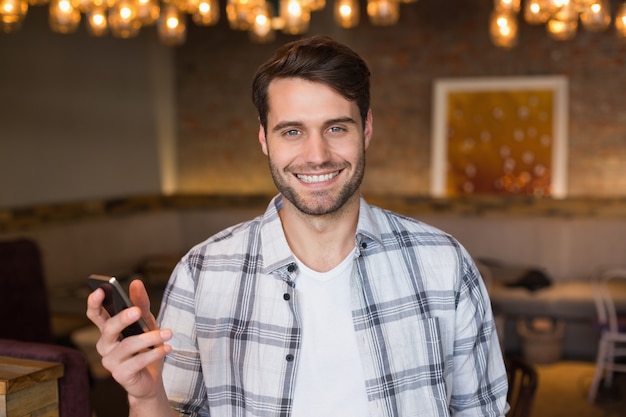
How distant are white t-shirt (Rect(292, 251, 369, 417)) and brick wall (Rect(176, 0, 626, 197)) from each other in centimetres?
543

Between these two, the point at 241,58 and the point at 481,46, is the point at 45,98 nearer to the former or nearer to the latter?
the point at 241,58

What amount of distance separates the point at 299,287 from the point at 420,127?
556 cm

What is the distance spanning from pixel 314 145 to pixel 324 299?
1.09ft

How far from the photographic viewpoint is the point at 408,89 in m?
7.09

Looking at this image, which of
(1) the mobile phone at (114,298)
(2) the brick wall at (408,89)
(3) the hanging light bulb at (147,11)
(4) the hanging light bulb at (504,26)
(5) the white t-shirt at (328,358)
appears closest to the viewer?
(1) the mobile phone at (114,298)

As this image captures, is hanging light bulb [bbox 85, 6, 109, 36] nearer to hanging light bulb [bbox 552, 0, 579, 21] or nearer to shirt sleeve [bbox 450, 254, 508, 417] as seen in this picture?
hanging light bulb [bbox 552, 0, 579, 21]

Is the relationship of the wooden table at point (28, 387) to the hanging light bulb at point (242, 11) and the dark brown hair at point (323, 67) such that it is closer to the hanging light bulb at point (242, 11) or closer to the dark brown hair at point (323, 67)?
the dark brown hair at point (323, 67)

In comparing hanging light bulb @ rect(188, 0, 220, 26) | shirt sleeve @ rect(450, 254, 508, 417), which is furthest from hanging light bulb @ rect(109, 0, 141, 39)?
shirt sleeve @ rect(450, 254, 508, 417)

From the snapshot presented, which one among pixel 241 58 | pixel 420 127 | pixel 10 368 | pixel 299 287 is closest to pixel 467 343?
pixel 299 287

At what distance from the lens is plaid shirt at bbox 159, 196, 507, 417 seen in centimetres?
163

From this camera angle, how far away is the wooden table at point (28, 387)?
2.14m

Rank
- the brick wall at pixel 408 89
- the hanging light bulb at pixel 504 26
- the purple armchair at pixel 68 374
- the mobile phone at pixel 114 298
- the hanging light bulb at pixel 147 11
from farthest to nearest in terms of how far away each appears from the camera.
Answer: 1. the brick wall at pixel 408 89
2. the hanging light bulb at pixel 504 26
3. the hanging light bulb at pixel 147 11
4. the purple armchair at pixel 68 374
5. the mobile phone at pixel 114 298

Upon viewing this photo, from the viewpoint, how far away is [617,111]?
6496 mm

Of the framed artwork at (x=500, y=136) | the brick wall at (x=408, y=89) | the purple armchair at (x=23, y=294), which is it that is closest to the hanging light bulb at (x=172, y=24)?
the purple armchair at (x=23, y=294)
